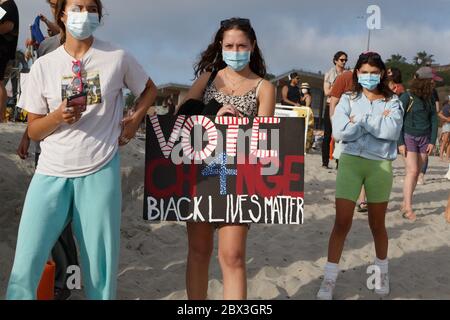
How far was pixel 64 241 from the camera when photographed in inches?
153

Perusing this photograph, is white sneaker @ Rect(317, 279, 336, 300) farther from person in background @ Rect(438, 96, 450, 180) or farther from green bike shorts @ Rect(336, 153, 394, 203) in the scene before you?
person in background @ Rect(438, 96, 450, 180)

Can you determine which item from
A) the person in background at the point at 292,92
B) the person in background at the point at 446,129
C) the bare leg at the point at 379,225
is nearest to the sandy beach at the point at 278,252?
the bare leg at the point at 379,225

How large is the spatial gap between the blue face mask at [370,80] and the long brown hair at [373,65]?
7 cm

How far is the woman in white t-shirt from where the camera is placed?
2.59 meters

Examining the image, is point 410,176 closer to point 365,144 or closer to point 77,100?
point 365,144

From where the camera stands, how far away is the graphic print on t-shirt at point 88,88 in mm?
2662

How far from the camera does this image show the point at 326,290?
14.0ft

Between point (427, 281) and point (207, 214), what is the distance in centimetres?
265

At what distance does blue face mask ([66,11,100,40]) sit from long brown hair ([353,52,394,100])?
7.41 feet

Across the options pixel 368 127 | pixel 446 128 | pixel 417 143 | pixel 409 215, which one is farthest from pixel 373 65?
pixel 446 128

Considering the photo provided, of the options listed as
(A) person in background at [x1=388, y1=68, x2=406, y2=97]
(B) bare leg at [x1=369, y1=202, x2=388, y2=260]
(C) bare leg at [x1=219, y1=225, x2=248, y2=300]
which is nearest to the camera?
(C) bare leg at [x1=219, y1=225, x2=248, y2=300]

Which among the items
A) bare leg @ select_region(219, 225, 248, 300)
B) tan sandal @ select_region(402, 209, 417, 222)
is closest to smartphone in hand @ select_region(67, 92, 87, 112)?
bare leg @ select_region(219, 225, 248, 300)
